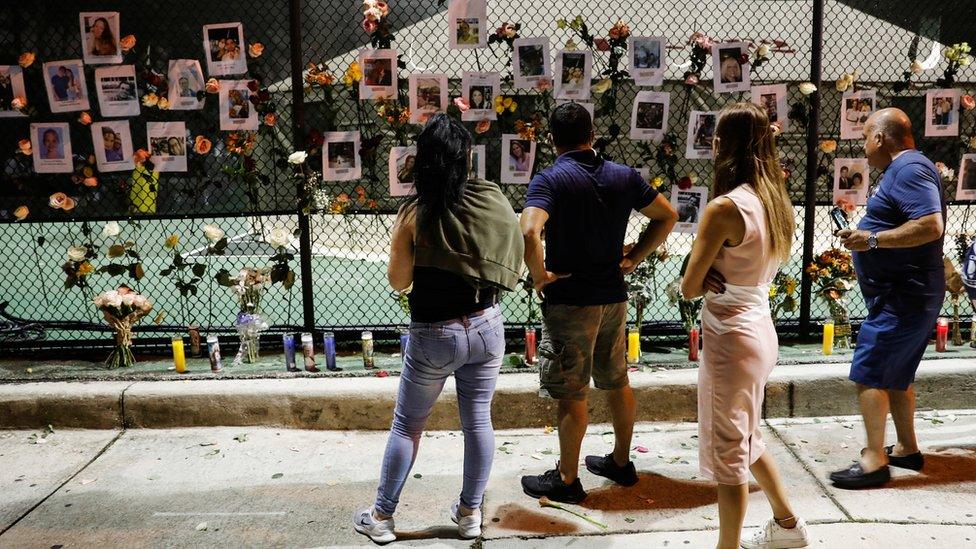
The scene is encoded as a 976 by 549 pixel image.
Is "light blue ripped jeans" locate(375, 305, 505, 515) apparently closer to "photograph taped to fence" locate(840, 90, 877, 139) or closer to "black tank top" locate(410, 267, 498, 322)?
"black tank top" locate(410, 267, 498, 322)

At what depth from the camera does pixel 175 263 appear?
5309 millimetres

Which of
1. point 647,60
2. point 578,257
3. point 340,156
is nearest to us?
point 578,257

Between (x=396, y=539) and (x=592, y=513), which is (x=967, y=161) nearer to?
(x=592, y=513)

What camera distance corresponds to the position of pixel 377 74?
507 centimetres

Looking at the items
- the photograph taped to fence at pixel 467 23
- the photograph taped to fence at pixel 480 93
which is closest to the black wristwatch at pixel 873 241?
the photograph taped to fence at pixel 480 93

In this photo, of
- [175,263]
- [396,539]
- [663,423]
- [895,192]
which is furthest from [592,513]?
[175,263]

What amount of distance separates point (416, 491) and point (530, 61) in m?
2.75

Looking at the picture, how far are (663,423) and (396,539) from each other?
1972 mm

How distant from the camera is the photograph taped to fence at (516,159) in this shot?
5137mm

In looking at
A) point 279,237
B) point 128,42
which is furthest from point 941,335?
point 128,42

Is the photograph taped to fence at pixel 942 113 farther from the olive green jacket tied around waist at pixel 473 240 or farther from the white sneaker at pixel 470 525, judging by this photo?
the white sneaker at pixel 470 525

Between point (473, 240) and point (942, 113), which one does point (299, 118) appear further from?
point (942, 113)

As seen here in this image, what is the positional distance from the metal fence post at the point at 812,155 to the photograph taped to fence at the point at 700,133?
0.65 meters

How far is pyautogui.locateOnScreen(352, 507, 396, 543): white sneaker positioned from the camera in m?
3.34
